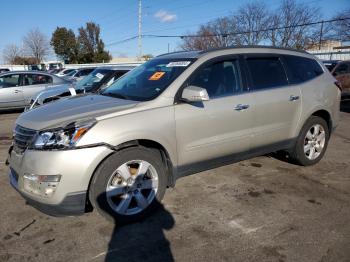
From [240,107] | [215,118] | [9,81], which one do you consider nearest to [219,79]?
[240,107]

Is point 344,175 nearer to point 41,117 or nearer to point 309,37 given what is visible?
point 41,117

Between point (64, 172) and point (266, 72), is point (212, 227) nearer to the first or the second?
point (64, 172)

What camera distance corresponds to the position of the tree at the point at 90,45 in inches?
2645

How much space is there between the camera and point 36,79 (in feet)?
38.9

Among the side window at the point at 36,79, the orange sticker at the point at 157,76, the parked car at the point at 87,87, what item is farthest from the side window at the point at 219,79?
the side window at the point at 36,79

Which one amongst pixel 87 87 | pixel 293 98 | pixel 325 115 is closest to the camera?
pixel 293 98

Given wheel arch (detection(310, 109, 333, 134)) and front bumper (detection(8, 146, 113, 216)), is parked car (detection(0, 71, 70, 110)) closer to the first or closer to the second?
wheel arch (detection(310, 109, 333, 134))

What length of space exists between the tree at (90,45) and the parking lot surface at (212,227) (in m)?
66.0

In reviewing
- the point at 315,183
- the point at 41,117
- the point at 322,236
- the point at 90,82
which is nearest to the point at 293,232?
the point at 322,236

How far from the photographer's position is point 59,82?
12.0 m

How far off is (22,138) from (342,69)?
12.8 m

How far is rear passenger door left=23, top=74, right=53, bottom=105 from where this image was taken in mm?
11500

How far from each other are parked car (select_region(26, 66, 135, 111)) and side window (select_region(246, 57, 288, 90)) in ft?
13.6

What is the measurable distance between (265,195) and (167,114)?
168cm
